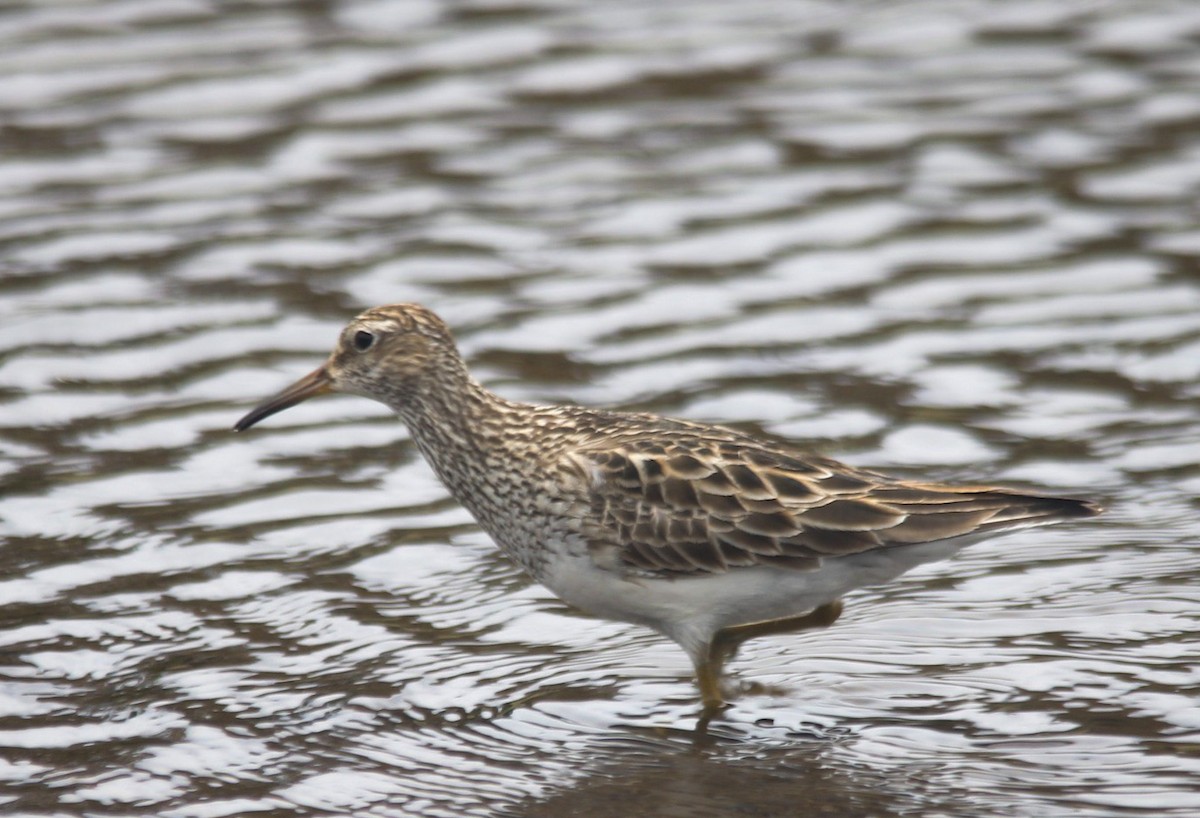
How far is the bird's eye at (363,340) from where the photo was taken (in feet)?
31.3

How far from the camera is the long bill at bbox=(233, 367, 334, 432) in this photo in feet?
31.9

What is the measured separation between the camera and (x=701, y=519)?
878 cm

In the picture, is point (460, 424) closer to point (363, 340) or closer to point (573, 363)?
point (363, 340)

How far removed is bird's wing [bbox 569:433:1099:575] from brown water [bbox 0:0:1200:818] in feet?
2.40

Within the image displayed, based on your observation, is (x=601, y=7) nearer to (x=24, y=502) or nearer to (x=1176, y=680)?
(x=24, y=502)

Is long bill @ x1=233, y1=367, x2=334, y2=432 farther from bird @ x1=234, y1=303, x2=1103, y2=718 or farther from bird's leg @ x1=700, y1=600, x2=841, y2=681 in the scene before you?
bird's leg @ x1=700, y1=600, x2=841, y2=681

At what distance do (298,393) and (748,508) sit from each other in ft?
7.88

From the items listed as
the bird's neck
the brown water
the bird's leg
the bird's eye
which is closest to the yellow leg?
the bird's leg

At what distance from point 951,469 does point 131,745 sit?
4.78 m

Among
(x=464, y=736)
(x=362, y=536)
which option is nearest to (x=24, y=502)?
(x=362, y=536)

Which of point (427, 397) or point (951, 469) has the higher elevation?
point (427, 397)

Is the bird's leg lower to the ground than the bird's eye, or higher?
lower

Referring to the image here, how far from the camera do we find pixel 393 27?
17.3 meters

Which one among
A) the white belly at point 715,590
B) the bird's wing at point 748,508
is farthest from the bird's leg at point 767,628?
the bird's wing at point 748,508
